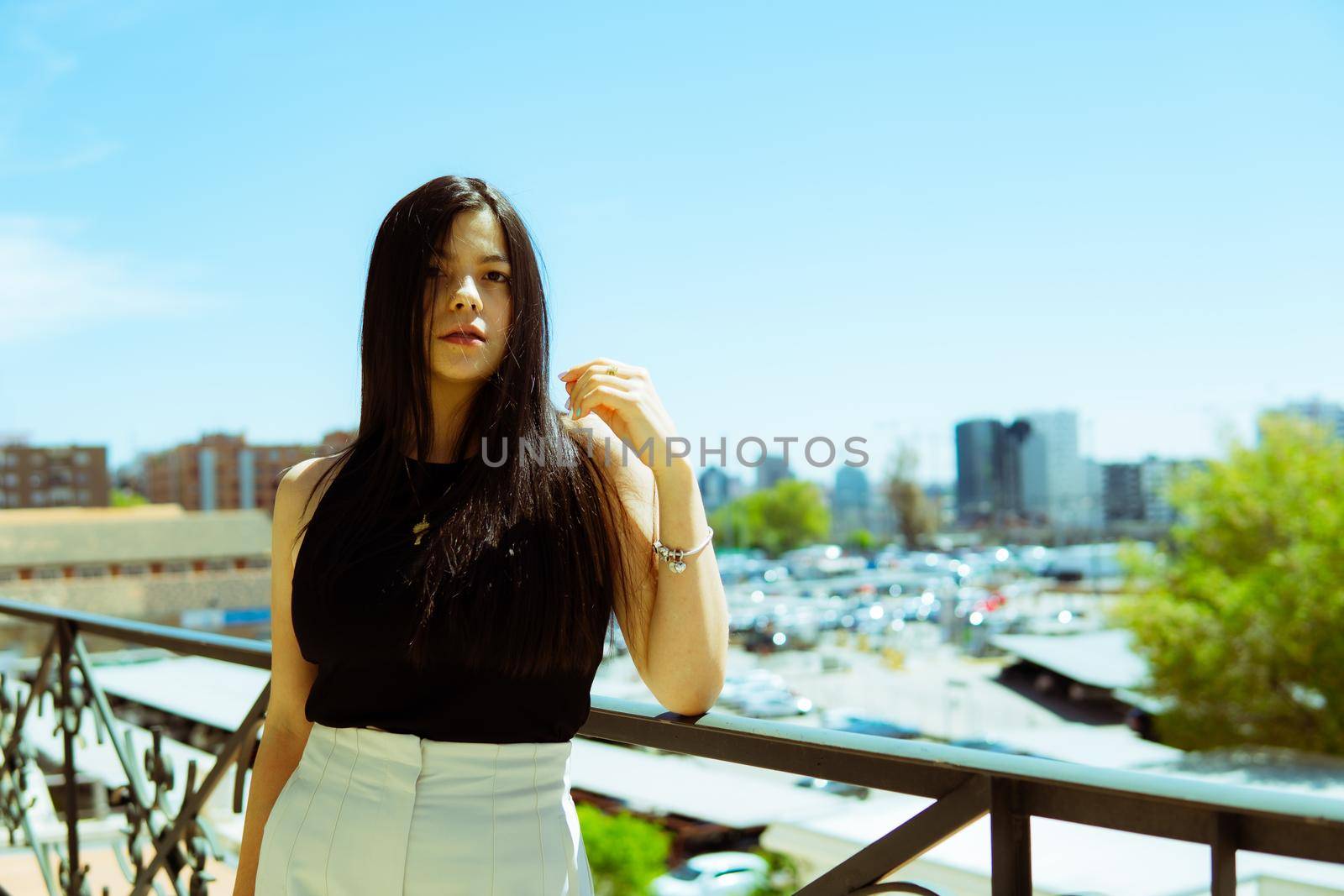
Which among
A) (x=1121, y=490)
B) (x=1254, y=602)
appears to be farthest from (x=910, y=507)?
(x=1254, y=602)

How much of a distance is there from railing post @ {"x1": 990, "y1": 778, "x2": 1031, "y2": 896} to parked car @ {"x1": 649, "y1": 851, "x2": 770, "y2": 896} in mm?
19891

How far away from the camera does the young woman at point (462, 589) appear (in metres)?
1.16

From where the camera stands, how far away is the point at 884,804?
23.0m

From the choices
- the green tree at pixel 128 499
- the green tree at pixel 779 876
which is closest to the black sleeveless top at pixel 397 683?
the green tree at pixel 779 876

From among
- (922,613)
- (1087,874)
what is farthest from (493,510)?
(922,613)

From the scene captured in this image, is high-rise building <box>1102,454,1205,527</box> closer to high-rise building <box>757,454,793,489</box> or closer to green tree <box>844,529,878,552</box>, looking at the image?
green tree <box>844,529,878,552</box>

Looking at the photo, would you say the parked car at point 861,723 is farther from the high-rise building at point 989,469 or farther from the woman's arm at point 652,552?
the high-rise building at point 989,469

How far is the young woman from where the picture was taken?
3.81ft

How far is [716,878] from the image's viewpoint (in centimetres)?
2102

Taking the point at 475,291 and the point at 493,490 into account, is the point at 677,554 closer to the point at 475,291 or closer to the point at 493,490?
the point at 493,490

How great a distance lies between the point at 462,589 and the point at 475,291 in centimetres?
37

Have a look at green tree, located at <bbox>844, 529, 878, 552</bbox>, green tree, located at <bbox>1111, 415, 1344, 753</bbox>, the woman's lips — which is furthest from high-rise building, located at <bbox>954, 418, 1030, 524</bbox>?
the woman's lips

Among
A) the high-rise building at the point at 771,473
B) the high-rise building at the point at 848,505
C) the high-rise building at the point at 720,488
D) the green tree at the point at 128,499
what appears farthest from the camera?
the high-rise building at the point at 771,473

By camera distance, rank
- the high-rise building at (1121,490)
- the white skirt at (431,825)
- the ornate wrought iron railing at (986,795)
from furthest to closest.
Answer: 1. the high-rise building at (1121,490)
2. the white skirt at (431,825)
3. the ornate wrought iron railing at (986,795)
